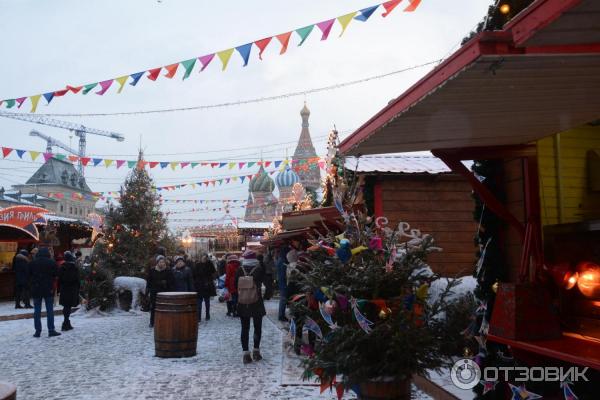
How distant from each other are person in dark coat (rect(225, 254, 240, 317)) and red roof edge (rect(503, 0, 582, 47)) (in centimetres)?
909

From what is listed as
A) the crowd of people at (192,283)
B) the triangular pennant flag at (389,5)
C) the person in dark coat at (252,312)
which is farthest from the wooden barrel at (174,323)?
the triangular pennant flag at (389,5)

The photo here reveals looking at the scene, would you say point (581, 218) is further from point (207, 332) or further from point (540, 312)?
point (207, 332)

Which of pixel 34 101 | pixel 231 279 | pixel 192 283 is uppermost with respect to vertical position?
pixel 34 101

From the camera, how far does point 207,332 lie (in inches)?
471

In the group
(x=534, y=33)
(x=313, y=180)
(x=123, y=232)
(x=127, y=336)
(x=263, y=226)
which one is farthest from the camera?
(x=313, y=180)

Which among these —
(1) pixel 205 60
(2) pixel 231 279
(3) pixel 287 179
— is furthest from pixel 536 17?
(3) pixel 287 179

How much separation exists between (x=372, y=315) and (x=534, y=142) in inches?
92.6

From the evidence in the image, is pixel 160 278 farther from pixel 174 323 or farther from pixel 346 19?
pixel 346 19

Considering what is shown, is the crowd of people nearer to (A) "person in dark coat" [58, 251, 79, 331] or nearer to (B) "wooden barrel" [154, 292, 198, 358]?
(A) "person in dark coat" [58, 251, 79, 331]

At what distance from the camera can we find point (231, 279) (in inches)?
536

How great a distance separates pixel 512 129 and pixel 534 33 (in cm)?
209

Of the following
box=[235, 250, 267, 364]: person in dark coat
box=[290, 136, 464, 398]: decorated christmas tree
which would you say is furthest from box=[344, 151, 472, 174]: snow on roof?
box=[290, 136, 464, 398]: decorated christmas tree

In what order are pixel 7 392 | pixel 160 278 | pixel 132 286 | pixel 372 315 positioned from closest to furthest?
pixel 7 392 < pixel 372 315 < pixel 160 278 < pixel 132 286

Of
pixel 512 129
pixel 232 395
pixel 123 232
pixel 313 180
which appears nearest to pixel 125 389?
pixel 232 395
